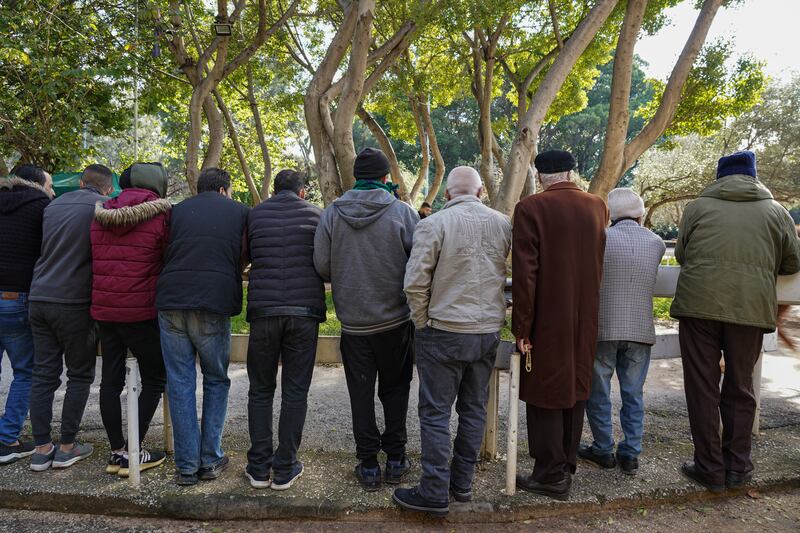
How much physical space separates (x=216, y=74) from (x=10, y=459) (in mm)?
8432

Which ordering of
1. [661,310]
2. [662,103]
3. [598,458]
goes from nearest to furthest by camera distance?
[598,458] < [662,103] < [661,310]

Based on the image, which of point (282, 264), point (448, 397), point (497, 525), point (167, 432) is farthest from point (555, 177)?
point (167, 432)

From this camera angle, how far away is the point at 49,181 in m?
4.04

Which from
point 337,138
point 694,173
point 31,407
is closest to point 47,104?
point 337,138

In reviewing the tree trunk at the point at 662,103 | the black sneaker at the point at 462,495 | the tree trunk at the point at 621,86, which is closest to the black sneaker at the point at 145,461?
the black sneaker at the point at 462,495

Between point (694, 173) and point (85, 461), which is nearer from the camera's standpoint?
point (85, 461)

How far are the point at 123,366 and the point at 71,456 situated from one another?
0.73m

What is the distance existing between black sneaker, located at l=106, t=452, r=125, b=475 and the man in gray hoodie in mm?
1539

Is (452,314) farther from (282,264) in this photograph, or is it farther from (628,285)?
(628,285)

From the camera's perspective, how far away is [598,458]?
374 cm

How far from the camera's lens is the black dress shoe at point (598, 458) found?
3703mm

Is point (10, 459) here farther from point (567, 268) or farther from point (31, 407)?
point (567, 268)

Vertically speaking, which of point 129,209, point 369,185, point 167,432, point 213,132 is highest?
point 213,132

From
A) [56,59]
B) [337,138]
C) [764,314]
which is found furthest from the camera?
[56,59]
